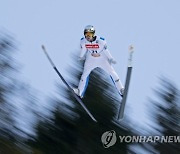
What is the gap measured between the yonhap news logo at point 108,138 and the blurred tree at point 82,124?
2.68ft

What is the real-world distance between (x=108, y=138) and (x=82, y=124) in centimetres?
478

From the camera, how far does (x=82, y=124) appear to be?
120 ft

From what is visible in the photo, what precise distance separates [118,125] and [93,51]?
1451 cm

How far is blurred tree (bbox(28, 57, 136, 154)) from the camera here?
35.8m

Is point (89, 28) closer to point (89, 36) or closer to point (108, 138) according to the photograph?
point (89, 36)

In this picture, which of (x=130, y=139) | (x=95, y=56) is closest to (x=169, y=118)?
(x=130, y=139)

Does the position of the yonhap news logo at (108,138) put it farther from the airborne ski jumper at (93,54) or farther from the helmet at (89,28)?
the helmet at (89,28)

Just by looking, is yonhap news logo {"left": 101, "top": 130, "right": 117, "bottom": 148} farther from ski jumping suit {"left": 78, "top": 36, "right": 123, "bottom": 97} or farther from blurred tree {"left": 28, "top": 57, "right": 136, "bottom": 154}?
ski jumping suit {"left": 78, "top": 36, "right": 123, "bottom": 97}

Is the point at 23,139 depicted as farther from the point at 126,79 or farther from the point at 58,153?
the point at 126,79

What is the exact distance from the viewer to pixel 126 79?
900 inches

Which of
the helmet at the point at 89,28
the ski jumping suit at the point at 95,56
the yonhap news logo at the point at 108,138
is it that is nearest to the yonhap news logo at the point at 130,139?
the yonhap news logo at the point at 108,138

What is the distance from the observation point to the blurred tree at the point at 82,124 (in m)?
35.8

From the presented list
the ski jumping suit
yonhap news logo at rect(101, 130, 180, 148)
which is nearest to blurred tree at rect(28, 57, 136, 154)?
yonhap news logo at rect(101, 130, 180, 148)

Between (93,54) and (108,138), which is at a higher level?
(93,54)
